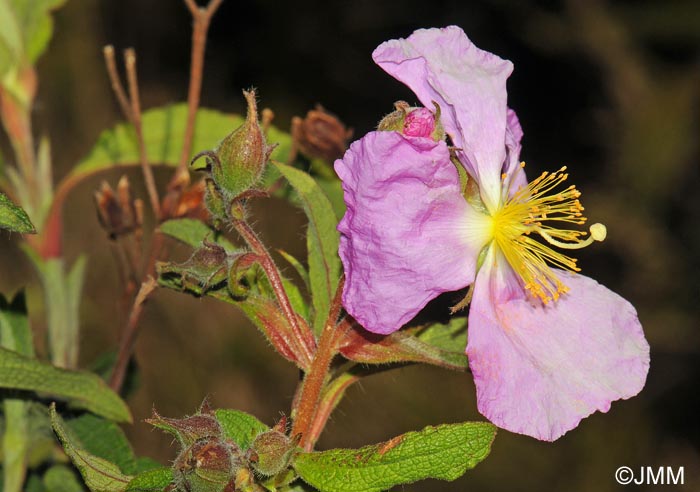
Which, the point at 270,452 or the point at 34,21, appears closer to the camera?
the point at 270,452

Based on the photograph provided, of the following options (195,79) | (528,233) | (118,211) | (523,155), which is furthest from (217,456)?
(523,155)

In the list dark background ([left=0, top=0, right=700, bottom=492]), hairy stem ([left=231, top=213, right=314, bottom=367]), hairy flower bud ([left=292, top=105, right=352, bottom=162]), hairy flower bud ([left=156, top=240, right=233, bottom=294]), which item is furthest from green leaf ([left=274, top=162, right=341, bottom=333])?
dark background ([left=0, top=0, right=700, bottom=492])

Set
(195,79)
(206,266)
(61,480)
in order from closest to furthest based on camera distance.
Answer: (206,266) < (61,480) < (195,79)

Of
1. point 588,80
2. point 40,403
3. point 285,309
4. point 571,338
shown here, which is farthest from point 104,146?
point 588,80

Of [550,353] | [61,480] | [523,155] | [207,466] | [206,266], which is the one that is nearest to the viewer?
[207,466]

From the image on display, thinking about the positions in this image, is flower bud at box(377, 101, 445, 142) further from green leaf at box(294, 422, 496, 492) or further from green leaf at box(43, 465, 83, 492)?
green leaf at box(43, 465, 83, 492)

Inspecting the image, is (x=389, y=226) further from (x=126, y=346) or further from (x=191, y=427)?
(x=126, y=346)

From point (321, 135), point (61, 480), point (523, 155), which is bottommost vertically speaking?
point (61, 480)
